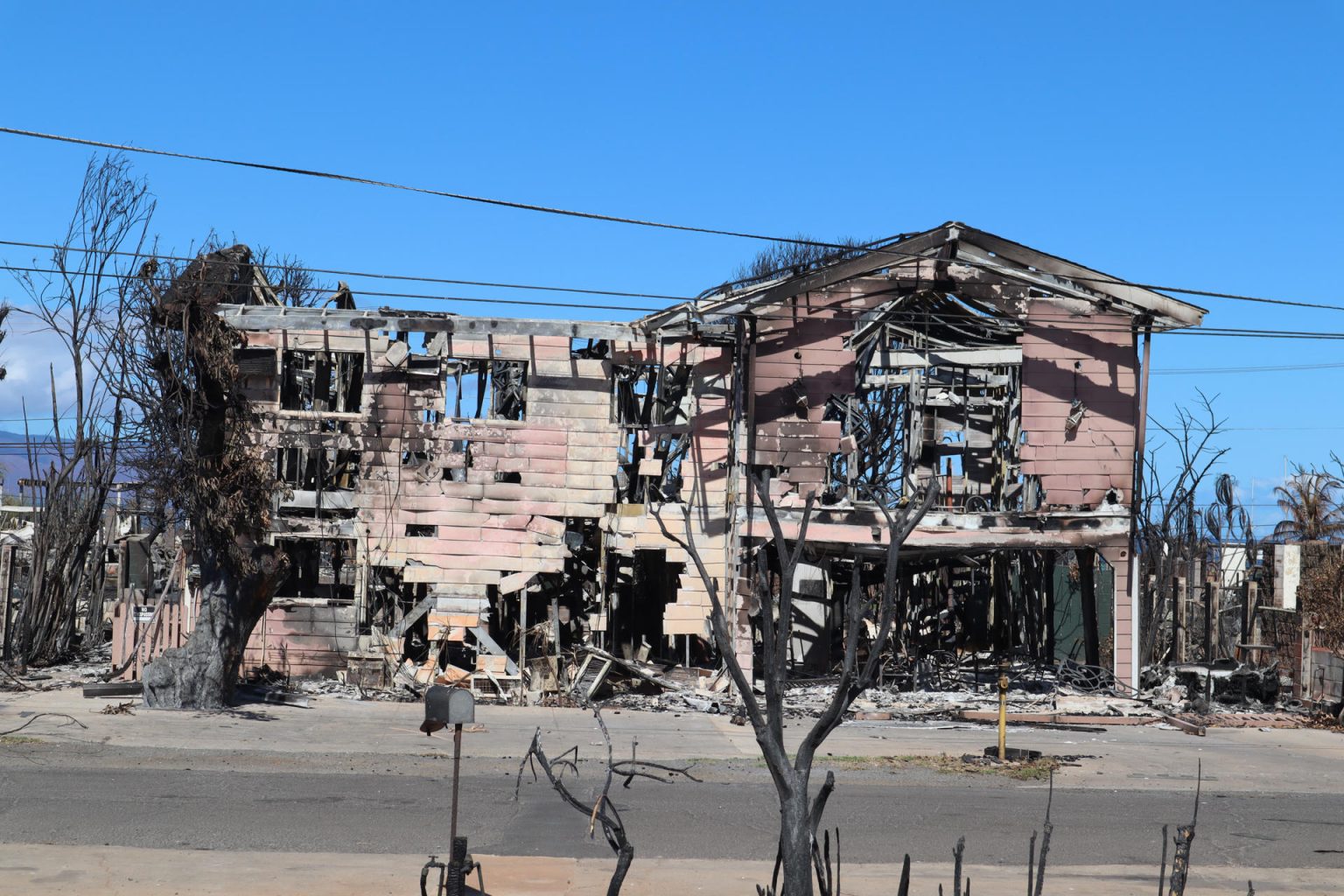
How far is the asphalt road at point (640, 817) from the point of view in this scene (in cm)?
1004

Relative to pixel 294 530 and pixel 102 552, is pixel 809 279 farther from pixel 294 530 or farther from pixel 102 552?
pixel 102 552

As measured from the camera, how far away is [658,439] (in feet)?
67.7

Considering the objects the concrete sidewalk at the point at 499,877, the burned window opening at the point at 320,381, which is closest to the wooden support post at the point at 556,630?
the burned window opening at the point at 320,381

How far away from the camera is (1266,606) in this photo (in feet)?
75.5

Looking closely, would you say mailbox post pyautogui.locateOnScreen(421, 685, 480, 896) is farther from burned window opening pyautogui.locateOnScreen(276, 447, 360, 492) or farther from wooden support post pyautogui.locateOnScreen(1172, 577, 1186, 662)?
wooden support post pyautogui.locateOnScreen(1172, 577, 1186, 662)

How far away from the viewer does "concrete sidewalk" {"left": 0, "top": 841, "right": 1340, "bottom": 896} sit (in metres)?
8.35

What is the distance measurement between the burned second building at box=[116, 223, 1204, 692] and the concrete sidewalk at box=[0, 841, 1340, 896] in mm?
10403

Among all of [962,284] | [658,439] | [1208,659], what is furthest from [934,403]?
[1208,659]

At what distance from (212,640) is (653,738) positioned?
19.3 ft

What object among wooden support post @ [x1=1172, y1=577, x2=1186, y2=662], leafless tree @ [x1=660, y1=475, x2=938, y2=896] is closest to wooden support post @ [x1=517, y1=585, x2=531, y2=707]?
wooden support post @ [x1=1172, y1=577, x2=1186, y2=662]

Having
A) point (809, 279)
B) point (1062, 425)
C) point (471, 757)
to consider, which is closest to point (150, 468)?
point (471, 757)

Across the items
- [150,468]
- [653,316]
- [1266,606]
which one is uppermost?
[653,316]

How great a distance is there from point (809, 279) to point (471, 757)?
916 centimetres

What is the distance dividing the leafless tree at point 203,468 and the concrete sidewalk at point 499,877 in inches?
315
